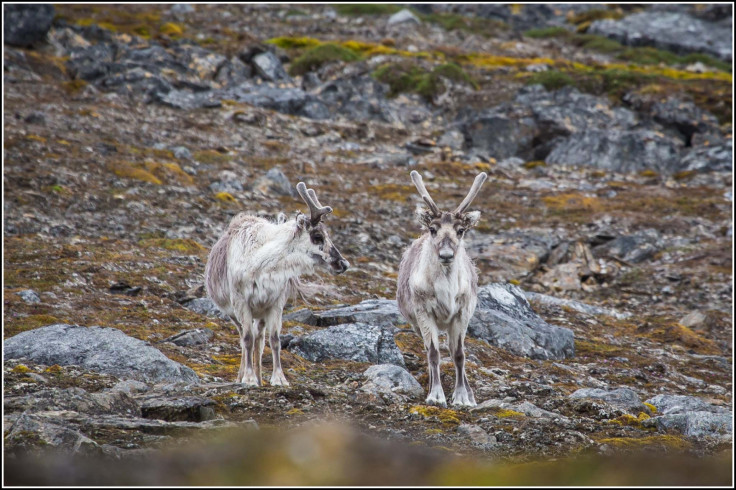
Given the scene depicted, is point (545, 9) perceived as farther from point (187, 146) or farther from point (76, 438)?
point (76, 438)

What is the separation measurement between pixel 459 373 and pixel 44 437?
605cm

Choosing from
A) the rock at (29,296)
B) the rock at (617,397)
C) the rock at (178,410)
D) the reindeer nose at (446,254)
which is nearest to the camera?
the rock at (178,410)

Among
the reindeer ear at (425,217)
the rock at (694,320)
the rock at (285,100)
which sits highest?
the rock at (285,100)

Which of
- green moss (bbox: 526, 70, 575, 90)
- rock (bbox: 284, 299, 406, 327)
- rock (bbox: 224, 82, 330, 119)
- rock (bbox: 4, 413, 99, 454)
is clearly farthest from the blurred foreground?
green moss (bbox: 526, 70, 575, 90)

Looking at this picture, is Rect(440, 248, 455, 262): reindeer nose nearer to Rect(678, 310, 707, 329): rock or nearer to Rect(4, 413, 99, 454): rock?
Rect(4, 413, 99, 454): rock

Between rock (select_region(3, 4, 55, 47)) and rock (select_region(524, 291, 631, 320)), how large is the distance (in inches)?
1372

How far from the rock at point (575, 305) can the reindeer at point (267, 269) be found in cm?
1006

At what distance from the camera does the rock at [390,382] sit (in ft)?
32.4

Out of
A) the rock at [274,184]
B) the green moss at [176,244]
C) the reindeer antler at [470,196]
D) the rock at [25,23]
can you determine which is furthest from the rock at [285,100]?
the reindeer antler at [470,196]

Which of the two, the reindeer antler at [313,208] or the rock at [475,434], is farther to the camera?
the reindeer antler at [313,208]

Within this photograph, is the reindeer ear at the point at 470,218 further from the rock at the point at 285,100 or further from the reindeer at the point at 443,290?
the rock at the point at 285,100

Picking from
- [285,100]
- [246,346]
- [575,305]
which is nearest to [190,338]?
[246,346]

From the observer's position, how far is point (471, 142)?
39.1 m

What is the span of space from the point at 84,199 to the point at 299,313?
1115 centimetres
